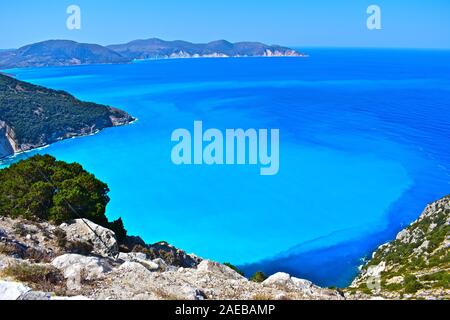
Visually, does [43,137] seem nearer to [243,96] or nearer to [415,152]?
[243,96]

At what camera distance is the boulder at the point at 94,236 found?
13258 millimetres

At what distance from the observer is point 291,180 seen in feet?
153

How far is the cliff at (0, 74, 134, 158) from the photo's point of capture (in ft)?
220

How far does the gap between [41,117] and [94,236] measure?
67.9 meters

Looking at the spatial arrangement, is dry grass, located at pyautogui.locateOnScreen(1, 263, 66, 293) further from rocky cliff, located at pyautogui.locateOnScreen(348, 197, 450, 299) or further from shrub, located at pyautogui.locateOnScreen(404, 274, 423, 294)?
shrub, located at pyautogui.locateOnScreen(404, 274, 423, 294)

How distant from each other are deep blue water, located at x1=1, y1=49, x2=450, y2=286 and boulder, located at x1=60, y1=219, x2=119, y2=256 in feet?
52.3

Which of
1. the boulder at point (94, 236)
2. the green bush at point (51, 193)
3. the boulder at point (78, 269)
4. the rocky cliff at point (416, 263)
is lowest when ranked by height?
the rocky cliff at point (416, 263)

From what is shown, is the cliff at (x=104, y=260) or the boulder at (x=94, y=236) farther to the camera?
the boulder at (x=94, y=236)

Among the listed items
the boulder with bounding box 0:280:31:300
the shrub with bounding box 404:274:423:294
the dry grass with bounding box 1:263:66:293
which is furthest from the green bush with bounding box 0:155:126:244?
the shrub with bounding box 404:274:423:294

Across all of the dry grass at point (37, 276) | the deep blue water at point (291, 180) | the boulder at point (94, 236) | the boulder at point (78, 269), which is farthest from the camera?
the deep blue water at point (291, 180)

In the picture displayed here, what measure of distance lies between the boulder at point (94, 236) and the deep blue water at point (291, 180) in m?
15.9

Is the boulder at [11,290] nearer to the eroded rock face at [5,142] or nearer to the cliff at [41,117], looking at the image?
the cliff at [41,117]

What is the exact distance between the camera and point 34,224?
539 inches

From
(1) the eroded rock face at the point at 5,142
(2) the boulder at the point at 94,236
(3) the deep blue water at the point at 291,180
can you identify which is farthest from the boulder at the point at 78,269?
(1) the eroded rock face at the point at 5,142
